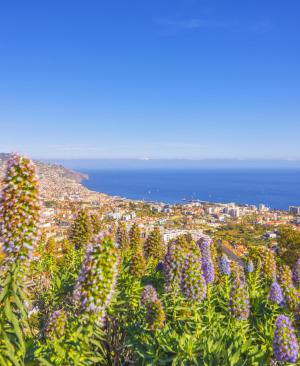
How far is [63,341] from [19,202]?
2036 millimetres

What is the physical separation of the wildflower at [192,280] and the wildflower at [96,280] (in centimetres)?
221

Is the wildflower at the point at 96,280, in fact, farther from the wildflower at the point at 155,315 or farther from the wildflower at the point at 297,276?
the wildflower at the point at 297,276

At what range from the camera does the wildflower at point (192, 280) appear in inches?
225

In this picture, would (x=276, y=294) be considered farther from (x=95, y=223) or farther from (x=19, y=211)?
(x=19, y=211)

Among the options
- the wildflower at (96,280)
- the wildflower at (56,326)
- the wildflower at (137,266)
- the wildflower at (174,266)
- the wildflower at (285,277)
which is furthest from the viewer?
the wildflower at (137,266)

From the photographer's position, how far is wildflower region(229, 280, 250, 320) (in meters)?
5.76

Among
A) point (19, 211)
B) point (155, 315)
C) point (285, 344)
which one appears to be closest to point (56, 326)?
point (155, 315)

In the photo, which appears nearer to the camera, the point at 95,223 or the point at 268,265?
the point at 95,223

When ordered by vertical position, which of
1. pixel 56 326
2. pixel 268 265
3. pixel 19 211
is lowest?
pixel 268 265

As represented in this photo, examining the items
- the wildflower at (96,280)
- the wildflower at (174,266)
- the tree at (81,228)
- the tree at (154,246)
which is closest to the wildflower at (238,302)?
the wildflower at (174,266)

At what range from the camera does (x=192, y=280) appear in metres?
5.73

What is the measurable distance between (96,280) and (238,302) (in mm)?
3148

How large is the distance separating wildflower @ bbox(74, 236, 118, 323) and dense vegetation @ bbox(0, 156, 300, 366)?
12mm

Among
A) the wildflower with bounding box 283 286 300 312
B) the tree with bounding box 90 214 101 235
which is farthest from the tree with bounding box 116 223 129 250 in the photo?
the wildflower with bounding box 283 286 300 312
